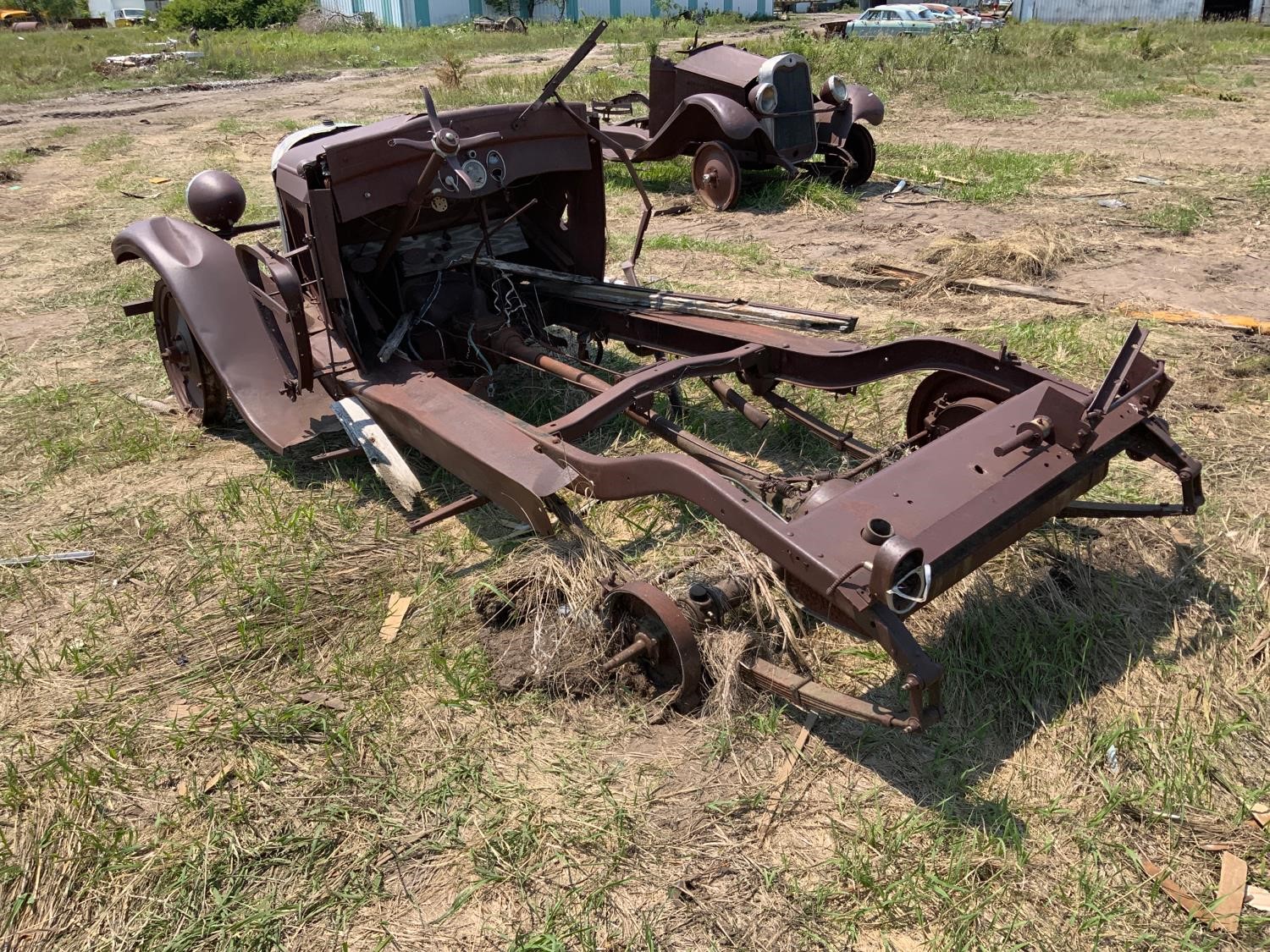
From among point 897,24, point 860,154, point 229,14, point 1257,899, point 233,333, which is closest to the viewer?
point 1257,899

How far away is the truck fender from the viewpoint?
33.0 ft

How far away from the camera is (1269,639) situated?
3.20 m

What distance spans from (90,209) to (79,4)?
2206 inches

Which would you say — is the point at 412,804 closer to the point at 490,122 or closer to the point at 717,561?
the point at 717,561

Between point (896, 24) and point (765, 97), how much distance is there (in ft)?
57.9

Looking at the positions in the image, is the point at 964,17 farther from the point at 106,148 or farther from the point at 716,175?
the point at 106,148

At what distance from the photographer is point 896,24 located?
23.9 meters

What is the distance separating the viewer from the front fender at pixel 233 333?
4.35 m

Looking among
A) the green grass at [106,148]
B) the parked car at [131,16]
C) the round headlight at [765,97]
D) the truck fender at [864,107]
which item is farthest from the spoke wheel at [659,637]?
the parked car at [131,16]

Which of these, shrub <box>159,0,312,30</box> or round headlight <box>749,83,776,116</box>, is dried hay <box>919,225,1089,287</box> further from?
shrub <box>159,0,312,30</box>

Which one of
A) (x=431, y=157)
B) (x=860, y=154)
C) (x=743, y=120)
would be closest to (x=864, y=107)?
(x=860, y=154)

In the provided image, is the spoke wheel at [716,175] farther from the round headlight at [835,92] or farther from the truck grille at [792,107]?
the round headlight at [835,92]

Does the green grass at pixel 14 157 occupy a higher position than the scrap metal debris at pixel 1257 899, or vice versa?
the green grass at pixel 14 157

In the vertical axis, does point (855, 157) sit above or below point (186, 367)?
above
